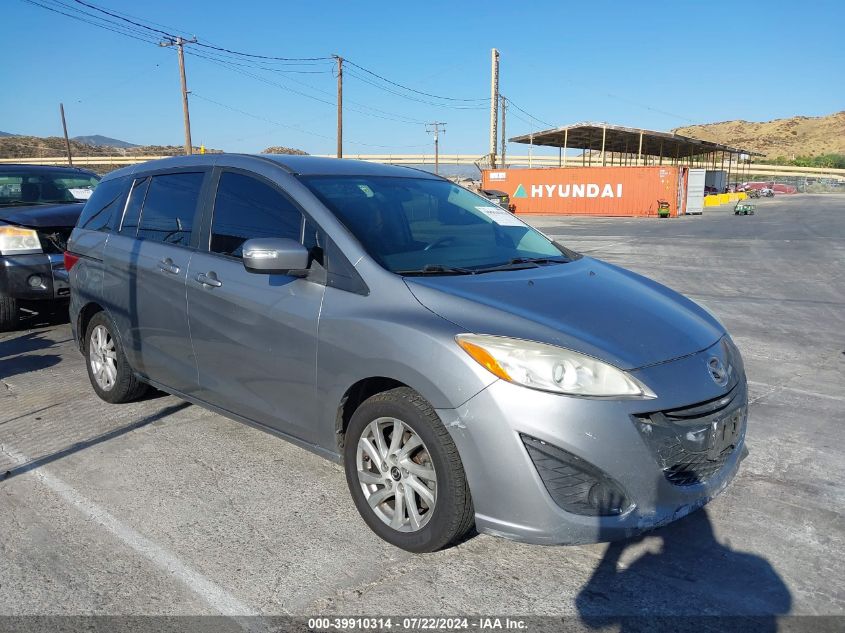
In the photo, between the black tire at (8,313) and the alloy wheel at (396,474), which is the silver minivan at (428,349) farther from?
the black tire at (8,313)

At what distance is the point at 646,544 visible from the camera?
3.15 metres

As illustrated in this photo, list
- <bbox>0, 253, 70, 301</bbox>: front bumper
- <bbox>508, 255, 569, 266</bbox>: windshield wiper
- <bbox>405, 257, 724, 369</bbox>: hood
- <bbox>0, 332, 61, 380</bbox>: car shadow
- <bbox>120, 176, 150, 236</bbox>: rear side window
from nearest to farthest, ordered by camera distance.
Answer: <bbox>405, 257, 724, 369</bbox>: hood → <bbox>508, 255, 569, 266</bbox>: windshield wiper → <bbox>120, 176, 150, 236</bbox>: rear side window → <bbox>0, 332, 61, 380</bbox>: car shadow → <bbox>0, 253, 70, 301</bbox>: front bumper

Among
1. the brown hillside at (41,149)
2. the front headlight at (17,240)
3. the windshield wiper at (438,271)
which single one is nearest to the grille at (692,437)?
the windshield wiper at (438,271)

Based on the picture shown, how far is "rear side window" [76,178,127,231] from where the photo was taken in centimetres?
503

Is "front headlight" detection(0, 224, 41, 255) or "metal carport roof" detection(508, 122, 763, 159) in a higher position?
"metal carport roof" detection(508, 122, 763, 159)

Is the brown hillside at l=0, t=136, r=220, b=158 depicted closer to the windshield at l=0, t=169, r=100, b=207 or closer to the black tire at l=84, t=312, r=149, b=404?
the windshield at l=0, t=169, r=100, b=207

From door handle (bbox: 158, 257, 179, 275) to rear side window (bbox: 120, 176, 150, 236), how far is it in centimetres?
58

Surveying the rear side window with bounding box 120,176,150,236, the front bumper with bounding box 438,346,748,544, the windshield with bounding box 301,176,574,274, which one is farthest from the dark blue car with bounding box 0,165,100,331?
the front bumper with bounding box 438,346,748,544

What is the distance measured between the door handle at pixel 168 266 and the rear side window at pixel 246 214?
32 centimetres

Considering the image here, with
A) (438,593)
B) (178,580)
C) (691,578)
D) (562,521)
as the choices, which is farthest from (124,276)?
(691,578)

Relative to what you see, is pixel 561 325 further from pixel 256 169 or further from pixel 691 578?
pixel 256 169

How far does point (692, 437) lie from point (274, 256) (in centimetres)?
199

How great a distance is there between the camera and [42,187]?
8.50m

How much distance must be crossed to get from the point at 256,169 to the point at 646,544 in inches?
111
